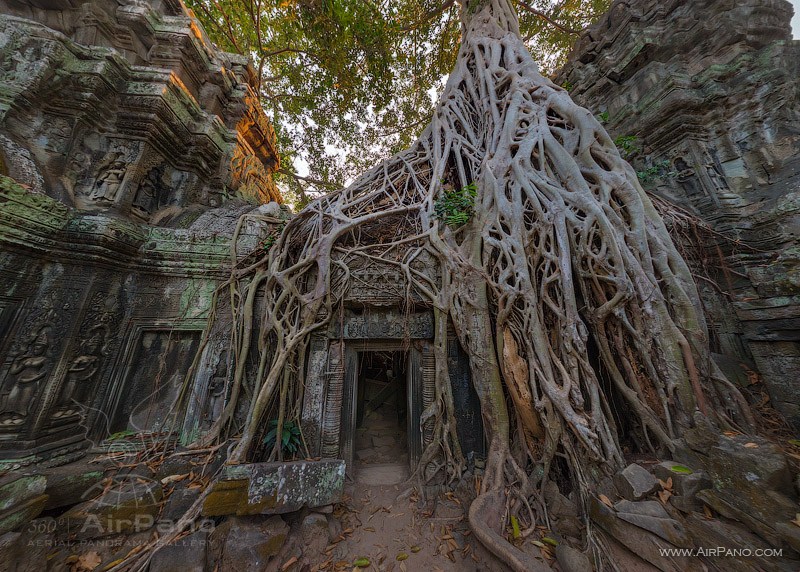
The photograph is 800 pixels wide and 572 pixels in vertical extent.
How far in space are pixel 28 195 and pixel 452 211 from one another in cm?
426

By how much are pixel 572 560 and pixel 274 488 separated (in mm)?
2131

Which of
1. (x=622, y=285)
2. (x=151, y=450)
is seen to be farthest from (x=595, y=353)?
(x=151, y=450)

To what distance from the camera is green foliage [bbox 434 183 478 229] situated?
3.35 meters

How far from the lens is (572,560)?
5.91 ft

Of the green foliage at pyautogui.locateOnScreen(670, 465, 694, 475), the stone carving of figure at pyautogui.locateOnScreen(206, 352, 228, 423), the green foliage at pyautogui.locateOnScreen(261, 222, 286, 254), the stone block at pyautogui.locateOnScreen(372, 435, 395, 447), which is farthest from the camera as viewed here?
the stone block at pyautogui.locateOnScreen(372, 435, 395, 447)

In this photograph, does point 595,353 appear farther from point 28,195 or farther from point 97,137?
point 97,137

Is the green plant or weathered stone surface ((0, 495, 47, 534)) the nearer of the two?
weathered stone surface ((0, 495, 47, 534))

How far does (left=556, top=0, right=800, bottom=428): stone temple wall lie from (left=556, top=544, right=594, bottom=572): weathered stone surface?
2.05 meters

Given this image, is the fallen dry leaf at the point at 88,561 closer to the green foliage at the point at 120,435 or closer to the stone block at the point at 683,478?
the green foliage at the point at 120,435

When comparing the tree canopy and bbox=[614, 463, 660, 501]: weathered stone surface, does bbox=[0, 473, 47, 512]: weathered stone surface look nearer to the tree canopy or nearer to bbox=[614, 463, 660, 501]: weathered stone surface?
bbox=[614, 463, 660, 501]: weathered stone surface

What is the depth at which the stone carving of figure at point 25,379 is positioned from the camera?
2525 mm

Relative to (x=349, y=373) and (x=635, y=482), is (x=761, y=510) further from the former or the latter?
(x=349, y=373)

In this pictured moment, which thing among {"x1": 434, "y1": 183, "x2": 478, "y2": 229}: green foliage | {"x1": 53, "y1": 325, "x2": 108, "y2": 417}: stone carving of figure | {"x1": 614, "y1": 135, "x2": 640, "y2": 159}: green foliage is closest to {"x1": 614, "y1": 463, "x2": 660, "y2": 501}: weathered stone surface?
{"x1": 434, "y1": 183, "x2": 478, "y2": 229}: green foliage

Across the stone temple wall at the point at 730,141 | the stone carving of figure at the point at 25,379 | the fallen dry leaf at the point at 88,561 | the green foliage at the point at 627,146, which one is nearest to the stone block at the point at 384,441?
the fallen dry leaf at the point at 88,561
